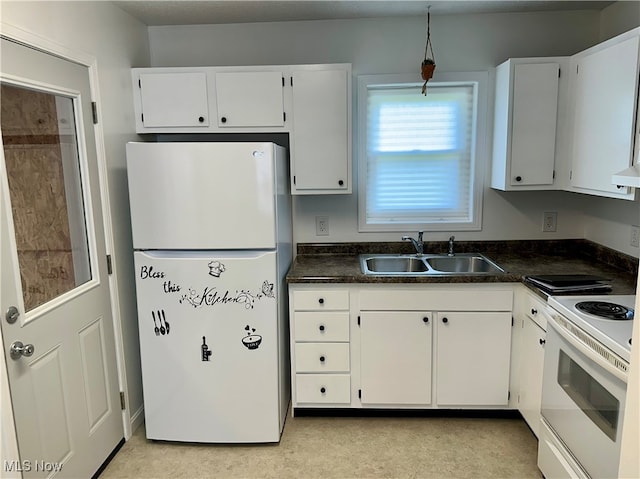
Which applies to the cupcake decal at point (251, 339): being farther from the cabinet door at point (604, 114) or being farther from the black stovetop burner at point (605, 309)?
the cabinet door at point (604, 114)

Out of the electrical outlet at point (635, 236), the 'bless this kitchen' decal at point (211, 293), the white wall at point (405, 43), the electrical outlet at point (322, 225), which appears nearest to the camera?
the 'bless this kitchen' decal at point (211, 293)

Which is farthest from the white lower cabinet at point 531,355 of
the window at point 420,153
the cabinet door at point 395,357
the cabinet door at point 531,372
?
the window at point 420,153

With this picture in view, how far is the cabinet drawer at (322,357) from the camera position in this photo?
102 inches

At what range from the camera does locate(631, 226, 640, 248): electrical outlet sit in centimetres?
245

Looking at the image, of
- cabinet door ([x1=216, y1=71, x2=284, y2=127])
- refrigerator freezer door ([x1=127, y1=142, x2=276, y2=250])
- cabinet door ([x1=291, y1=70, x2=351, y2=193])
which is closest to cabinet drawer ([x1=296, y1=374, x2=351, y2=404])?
refrigerator freezer door ([x1=127, y1=142, x2=276, y2=250])

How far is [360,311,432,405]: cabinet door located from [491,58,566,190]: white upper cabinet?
3.43 ft

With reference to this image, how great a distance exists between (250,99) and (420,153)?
119 centimetres

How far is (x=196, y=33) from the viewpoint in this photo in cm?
289

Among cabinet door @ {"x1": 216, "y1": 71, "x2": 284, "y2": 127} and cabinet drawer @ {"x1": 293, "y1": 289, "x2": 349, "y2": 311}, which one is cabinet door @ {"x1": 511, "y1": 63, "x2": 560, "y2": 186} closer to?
cabinet drawer @ {"x1": 293, "y1": 289, "x2": 349, "y2": 311}

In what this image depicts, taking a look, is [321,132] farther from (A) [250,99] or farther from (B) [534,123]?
(B) [534,123]

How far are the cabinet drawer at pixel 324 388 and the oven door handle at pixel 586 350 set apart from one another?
1.18 m

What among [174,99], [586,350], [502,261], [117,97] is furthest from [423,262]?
[117,97]

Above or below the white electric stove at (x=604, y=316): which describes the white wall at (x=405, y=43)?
above

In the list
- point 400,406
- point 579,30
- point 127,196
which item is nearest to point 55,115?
point 127,196
